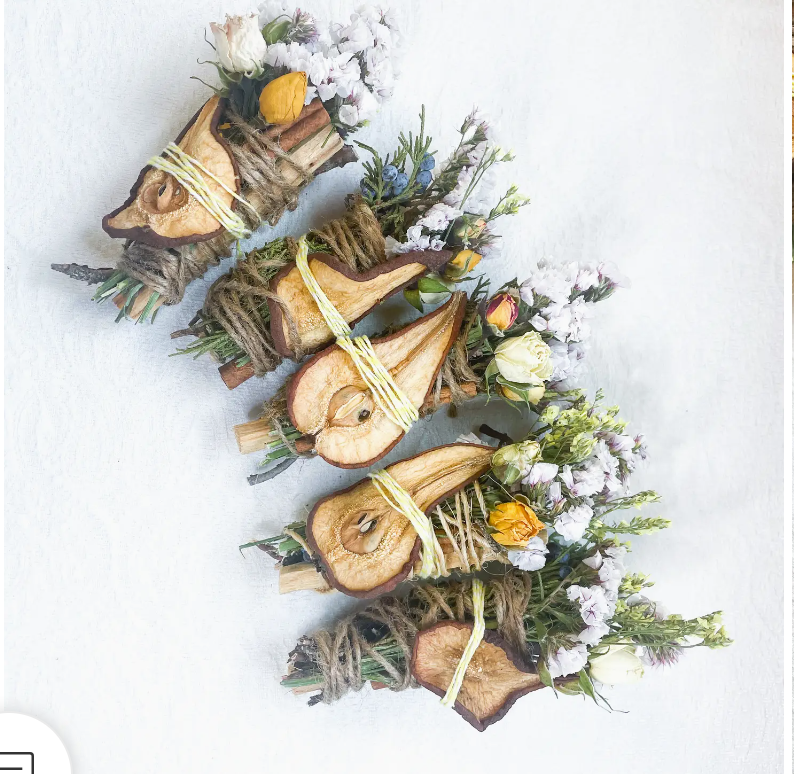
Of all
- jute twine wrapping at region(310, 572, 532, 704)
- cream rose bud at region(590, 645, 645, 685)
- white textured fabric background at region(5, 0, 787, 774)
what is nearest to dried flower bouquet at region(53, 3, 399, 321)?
white textured fabric background at region(5, 0, 787, 774)

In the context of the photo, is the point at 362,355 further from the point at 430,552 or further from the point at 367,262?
the point at 430,552

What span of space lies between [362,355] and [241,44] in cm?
41

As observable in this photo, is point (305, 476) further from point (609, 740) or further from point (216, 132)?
point (609, 740)

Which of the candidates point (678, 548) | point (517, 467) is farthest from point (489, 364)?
point (678, 548)

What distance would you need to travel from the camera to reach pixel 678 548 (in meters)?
1.18

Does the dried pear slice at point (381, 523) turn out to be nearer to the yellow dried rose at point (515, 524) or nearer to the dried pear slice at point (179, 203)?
the yellow dried rose at point (515, 524)

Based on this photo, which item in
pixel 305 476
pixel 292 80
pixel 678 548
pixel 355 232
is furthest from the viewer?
pixel 678 548

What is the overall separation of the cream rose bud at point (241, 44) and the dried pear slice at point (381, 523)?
557 millimetres

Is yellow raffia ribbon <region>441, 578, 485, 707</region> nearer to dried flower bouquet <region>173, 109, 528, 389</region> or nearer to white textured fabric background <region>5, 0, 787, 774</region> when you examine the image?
white textured fabric background <region>5, 0, 787, 774</region>

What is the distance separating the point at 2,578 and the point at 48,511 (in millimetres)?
114

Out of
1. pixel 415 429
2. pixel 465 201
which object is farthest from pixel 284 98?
pixel 415 429

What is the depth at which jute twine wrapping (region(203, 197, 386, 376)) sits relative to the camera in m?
0.93

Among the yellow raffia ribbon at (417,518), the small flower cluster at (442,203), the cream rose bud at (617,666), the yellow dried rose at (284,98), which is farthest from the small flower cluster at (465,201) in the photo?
the cream rose bud at (617,666)

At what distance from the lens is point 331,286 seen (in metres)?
0.94
